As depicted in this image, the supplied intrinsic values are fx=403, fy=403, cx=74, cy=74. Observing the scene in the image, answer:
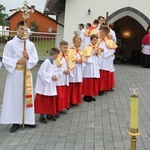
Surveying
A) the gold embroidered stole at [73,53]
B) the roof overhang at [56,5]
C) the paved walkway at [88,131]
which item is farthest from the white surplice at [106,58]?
the roof overhang at [56,5]

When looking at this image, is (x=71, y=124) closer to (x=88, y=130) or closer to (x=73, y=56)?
(x=88, y=130)

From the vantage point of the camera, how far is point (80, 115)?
8.85 metres

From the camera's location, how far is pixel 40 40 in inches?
836

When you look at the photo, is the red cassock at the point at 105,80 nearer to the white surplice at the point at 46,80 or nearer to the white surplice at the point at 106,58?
the white surplice at the point at 106,58

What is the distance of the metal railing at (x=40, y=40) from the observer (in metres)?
20.8

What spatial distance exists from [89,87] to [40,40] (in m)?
11.2

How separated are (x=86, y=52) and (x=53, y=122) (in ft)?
8.58

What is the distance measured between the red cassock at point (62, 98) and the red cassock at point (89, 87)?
1255 millimetres

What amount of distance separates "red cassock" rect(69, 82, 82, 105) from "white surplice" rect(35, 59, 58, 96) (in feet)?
4.90

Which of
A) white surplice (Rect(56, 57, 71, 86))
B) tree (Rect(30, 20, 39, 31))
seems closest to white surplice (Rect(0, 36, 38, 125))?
white surplice (Rect(56, 57, 71, 86))

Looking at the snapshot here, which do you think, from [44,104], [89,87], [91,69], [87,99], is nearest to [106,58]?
[91,69]

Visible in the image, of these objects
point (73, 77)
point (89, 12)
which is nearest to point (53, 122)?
point (73, 77)

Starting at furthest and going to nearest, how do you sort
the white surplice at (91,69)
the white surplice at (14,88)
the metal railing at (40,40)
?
the metal railing at (40,40) < the white surplice at (91,69) < the white surplice at (14,88)

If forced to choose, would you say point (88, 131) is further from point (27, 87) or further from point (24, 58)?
point (24, 58)
